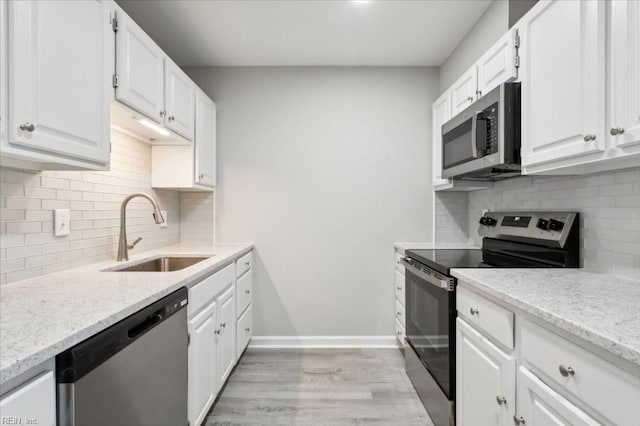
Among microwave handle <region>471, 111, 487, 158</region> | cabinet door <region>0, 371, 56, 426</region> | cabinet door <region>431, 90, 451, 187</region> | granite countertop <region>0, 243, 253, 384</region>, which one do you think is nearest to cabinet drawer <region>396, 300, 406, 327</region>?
cabinet door <region>431, 90, 451, 187</region>

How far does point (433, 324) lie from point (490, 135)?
3.57 ft

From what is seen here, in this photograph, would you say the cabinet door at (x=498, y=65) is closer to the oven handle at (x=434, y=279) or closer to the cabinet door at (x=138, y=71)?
the oven handle at (x=434, y=279)

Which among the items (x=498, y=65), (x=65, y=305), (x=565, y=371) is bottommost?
(x=565, y=371)

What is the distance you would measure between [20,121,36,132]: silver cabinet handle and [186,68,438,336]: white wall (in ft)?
6.72

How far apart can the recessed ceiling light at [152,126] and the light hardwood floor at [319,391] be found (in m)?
1.74

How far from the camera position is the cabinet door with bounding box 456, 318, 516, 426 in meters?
1.24

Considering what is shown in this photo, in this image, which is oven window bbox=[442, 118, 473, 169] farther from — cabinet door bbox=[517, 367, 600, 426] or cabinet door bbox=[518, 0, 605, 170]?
cabinet door bbox=[517, 367, 600, 426]

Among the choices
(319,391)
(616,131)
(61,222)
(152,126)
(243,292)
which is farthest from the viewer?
(243,292)

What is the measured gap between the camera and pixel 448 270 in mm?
1724

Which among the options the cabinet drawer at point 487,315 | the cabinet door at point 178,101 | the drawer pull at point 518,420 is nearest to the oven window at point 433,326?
the cabinet drawer at point 487,315

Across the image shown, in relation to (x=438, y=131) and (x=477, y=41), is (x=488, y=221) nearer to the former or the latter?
(x=438, y=131)

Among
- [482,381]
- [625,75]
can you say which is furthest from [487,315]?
[625,75]

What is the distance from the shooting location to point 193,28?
96.8 inches

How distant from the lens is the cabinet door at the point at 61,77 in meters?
1.02
